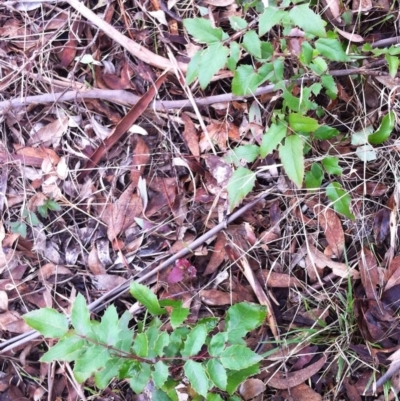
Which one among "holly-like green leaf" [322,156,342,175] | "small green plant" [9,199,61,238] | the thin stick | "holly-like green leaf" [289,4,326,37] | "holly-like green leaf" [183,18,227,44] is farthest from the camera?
"small green plant" [9,199,61,238]

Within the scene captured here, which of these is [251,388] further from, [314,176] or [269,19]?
[269,19]

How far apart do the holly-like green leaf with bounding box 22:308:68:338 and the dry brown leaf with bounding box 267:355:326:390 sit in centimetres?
75

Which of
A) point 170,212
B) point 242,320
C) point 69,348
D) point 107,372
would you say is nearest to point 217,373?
point 242,320

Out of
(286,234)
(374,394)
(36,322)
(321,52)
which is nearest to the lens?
(36,322)

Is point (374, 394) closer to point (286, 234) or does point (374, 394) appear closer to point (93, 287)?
point (286, 234)

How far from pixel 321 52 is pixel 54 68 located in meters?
1.00

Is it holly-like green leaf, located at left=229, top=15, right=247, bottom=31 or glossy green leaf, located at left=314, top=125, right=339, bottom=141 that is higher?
holly-like green leaf, located at left=229, top=15, right=247, bottom=31

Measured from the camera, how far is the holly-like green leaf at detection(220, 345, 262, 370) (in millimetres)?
1311

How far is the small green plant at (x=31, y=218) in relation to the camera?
1.82 m

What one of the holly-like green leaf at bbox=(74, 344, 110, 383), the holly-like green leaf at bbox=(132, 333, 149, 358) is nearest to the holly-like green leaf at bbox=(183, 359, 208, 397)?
the holly-like green leaf at bbox=(132, 333, 149, 358)

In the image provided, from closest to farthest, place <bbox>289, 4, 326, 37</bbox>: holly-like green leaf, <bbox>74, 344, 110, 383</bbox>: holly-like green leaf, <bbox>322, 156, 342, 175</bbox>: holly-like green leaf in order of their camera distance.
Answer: <bbox>74, 344, 110, 383</bbox>: holly-like green leaf → <bbox>289, 4, 326, 37</bbox>: holly-like green leaf → <bbox>322, 156, 342, 175</bbox>: holly-like green leaf

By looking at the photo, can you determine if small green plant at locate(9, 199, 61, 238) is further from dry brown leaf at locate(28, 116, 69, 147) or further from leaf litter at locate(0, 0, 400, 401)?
dry brown leaf at locate(28, 116, 69, 147)

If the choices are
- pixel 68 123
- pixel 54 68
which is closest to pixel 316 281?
pixel 68 123

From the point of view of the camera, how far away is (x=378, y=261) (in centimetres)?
171
